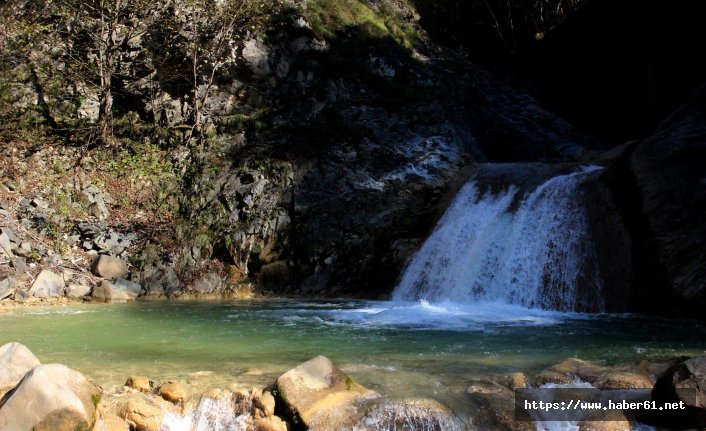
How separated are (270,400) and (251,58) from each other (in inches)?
721

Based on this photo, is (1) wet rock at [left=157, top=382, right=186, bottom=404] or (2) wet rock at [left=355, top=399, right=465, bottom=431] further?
(1) wet rock at [left=157, top=382, right=186, bottom=404]

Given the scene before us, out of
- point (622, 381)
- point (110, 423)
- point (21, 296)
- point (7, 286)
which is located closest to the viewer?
point (110, 423)

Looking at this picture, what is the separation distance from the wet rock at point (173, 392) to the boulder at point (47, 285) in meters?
9.65

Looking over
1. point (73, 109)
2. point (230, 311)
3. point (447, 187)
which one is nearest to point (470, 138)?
point (447, 187)

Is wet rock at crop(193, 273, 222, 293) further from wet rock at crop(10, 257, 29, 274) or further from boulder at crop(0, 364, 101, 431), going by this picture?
boulder at crop(0, 364, 101, 431)

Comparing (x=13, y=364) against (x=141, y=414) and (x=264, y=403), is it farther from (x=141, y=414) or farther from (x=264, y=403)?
(x=264, y=403)

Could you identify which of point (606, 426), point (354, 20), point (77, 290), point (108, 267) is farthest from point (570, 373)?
point (354, 20)

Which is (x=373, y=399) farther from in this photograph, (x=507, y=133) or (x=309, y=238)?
(x=507, y=133)

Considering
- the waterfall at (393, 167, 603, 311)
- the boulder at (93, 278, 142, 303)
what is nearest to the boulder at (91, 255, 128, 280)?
the boulder at (93, 278, 142, 303)

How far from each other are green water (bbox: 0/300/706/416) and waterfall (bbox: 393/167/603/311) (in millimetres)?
838

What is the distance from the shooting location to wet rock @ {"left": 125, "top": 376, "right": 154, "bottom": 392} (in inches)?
241

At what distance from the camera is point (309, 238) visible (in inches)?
678

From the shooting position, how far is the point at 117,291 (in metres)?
14.9

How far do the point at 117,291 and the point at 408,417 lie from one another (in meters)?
11.8
